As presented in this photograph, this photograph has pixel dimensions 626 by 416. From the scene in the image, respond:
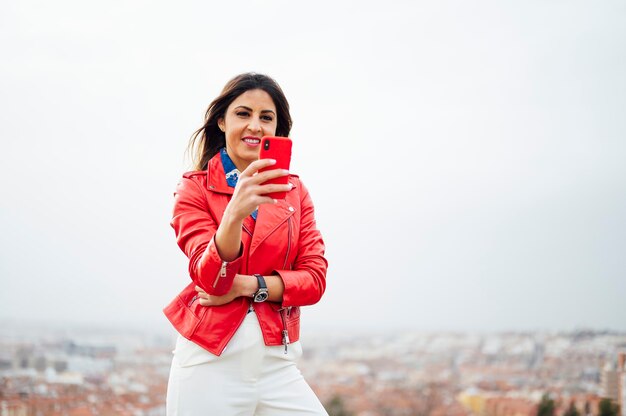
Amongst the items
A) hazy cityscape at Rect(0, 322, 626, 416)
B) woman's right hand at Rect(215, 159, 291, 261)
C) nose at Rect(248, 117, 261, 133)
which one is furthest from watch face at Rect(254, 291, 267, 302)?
hazy cityscape at Rect(0, 322, 626, 416)

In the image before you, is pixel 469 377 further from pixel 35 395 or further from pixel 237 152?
pixel 237 152

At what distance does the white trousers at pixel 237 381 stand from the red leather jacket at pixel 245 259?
0.04 metres

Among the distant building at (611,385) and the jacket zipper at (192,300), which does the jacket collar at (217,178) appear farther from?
the distant building at (611,385)

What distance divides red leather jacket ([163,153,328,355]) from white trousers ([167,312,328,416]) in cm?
4

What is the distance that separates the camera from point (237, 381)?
207cm

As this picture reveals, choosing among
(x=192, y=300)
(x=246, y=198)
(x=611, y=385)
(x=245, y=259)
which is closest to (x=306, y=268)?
(x=245, y=259)

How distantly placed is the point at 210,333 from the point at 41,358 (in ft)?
55.5

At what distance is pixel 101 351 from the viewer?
19.8 m

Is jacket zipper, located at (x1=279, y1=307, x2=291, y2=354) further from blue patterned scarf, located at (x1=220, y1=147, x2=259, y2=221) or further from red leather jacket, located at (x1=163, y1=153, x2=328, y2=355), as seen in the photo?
blue patterned scarf, located at (x1=220, y1=147, x2=259, y2=221)

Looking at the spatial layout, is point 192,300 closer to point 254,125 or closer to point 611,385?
point 254,125

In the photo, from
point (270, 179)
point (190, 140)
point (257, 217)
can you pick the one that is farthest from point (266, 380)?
point (190, 140)

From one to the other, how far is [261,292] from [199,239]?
0.25 m

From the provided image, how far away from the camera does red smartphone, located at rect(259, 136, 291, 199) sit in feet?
5.98

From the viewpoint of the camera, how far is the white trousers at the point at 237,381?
2041mm
